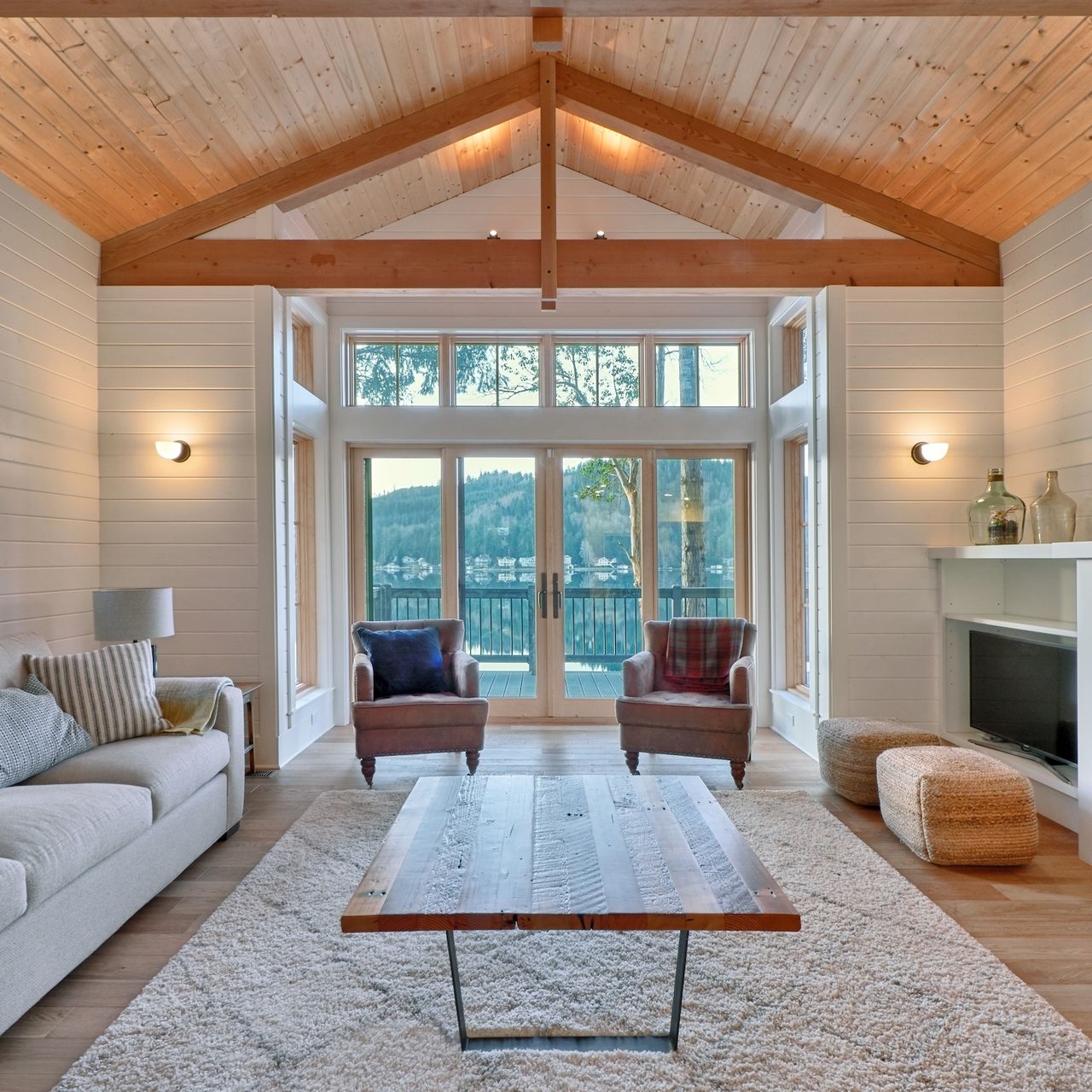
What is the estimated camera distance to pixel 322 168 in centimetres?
445

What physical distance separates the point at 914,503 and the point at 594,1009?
3.49 m

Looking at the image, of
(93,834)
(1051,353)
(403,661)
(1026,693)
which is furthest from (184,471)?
(1051,353)

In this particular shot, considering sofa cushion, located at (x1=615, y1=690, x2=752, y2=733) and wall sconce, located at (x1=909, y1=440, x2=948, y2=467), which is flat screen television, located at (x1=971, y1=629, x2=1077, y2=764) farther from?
sofa cushion, located at (x1=615, y1=690, x2=752, y2=733)

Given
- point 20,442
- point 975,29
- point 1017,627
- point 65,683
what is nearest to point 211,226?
point 20,442

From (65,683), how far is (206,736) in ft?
1.89

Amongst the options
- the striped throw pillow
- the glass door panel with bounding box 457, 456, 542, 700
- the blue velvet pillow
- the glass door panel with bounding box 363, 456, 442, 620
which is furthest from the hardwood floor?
the glass door panel with bounding box 363, 456, 442, 620

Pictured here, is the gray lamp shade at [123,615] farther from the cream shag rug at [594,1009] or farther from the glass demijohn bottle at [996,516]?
the glass demijohn bottle at [996,516]

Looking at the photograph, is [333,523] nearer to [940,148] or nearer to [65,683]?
[65,683]

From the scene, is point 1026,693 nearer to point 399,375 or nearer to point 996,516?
point 996,516

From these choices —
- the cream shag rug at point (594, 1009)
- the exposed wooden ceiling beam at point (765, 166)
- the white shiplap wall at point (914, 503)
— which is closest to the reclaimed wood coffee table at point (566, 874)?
the cream shag rug at point (594, 1009)

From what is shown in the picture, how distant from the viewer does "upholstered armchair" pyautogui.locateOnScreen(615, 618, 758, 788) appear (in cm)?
405

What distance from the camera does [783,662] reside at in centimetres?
557

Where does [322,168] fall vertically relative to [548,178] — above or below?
above

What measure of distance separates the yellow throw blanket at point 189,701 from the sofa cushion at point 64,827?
62cm
